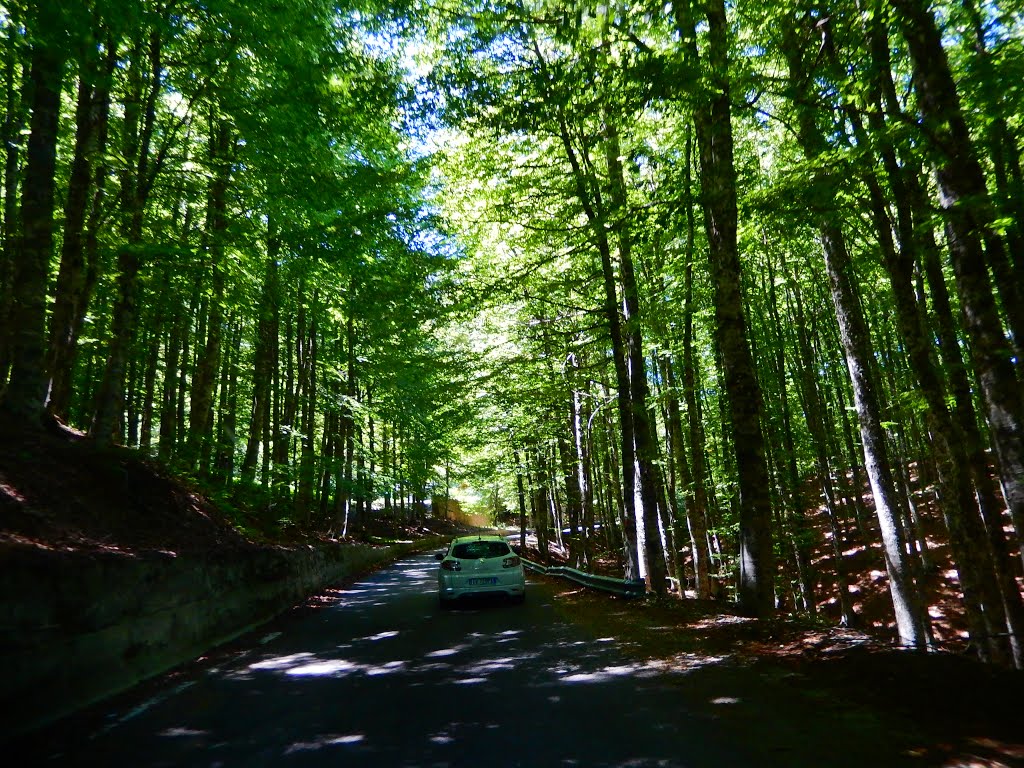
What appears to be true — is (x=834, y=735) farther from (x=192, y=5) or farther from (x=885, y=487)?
(x=192, y=5)

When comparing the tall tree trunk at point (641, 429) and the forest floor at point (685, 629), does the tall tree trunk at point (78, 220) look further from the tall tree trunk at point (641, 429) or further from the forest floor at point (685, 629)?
the tall tree trunk at point (641, 429)

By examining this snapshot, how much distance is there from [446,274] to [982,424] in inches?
810

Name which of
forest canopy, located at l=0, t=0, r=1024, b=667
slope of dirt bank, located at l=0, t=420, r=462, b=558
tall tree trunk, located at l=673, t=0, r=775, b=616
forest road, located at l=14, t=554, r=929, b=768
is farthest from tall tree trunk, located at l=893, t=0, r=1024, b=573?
slope of dirt bank, located at l=0, t=420, r=462, b=558

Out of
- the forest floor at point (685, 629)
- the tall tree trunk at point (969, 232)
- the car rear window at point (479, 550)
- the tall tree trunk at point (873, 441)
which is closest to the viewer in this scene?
the forest floor at point (685, 629)

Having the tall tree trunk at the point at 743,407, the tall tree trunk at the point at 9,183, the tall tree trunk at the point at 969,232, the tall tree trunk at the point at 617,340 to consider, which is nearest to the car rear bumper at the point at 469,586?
the tall tree trunk at the point at 617,340

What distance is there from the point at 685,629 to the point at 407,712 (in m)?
4.55

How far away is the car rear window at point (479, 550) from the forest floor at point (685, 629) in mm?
1686

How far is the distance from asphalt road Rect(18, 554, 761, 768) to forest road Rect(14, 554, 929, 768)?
0.05 feet

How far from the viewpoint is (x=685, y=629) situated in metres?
8.23

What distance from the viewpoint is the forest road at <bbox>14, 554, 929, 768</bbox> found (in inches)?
161

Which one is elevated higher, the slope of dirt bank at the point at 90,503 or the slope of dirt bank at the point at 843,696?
the slope of dirt bank at the point at 90,503

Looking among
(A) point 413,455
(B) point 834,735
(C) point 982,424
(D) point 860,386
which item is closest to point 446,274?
(D) point 860,386

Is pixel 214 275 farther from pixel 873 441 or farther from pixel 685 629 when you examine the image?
pixel 873 441

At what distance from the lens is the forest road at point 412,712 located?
408 centimetres
